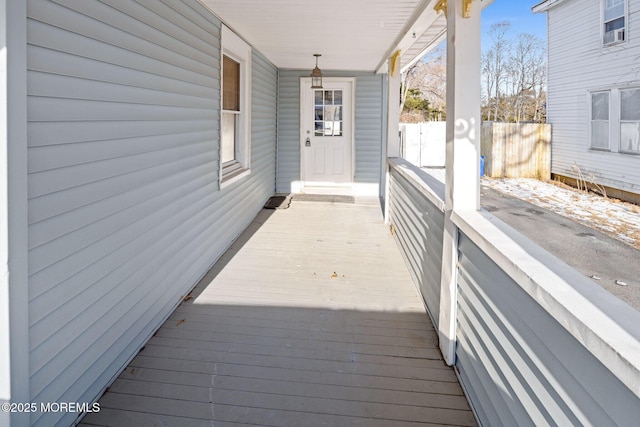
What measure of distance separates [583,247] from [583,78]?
245 inches

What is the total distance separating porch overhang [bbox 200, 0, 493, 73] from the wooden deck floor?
7.29 ft

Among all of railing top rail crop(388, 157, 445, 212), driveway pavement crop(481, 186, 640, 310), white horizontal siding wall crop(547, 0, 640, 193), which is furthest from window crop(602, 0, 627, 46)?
railing top rail crop(388, 157, 445, 212)

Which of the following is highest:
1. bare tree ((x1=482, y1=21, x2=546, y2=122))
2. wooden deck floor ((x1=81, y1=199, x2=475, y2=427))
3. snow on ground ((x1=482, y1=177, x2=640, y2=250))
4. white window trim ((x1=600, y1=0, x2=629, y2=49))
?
bare tree ((x1=482, y1=21, x2=546, y2=122))

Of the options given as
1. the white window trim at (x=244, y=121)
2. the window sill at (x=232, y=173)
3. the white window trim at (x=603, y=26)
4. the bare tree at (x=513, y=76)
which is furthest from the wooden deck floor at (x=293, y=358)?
the bare tree at (x=513, y=76)

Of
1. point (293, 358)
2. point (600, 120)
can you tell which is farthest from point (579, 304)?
point (600, 120)

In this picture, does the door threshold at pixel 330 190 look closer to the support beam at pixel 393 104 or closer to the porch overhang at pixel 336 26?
the support beam at pixel 393 104

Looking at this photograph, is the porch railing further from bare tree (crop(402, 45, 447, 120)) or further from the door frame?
bare tree (crop(402, 45, 447, 120))

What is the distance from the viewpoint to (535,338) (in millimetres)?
1315

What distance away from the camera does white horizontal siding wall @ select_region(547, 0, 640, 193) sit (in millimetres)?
7695

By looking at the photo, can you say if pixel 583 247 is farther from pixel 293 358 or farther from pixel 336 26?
pixel 293 358

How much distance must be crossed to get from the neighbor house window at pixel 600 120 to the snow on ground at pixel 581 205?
42.4 inches

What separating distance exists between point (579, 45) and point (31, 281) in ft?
36.8

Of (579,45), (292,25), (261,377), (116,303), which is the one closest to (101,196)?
(116,303)

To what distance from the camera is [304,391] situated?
2.10 meters
